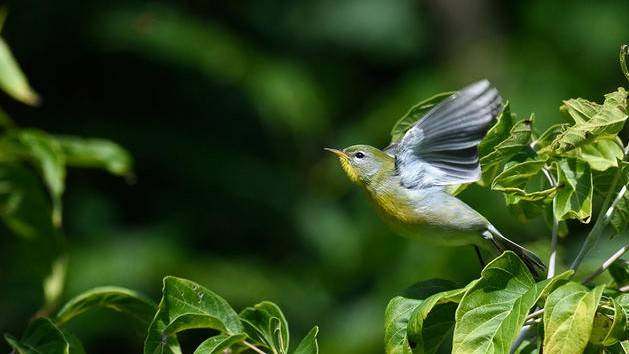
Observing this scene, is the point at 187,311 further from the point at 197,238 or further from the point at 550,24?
the point at 550,24

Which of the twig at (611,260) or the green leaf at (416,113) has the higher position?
the green leaf at (416,113)

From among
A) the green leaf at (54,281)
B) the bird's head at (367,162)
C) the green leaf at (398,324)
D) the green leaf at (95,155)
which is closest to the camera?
the green leaf at (398,324)

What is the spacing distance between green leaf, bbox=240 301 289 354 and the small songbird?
51 cm

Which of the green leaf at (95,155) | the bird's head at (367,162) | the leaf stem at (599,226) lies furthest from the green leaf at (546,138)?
the green leaf at (95,155)

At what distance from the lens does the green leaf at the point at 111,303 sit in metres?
2.29

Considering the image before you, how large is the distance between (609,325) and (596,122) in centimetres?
39

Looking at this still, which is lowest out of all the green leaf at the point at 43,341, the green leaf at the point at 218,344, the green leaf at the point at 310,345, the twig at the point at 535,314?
the green leaf at the point at 43,341

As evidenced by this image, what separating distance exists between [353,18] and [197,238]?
7.98 feet

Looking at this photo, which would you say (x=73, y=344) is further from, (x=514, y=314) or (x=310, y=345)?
(x=514, y=314)

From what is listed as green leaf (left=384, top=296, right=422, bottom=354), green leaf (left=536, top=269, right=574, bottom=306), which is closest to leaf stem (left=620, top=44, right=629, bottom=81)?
green leaf (left=536, top=269, right=574, bottom=306)

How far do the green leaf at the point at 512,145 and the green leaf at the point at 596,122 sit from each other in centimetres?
12

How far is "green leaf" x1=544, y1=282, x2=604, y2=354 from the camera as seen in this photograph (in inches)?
70.8

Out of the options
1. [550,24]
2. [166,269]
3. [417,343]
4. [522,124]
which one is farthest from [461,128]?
[550,24]

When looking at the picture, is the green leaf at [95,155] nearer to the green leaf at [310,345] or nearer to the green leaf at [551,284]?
the green leaf at [310,345]
